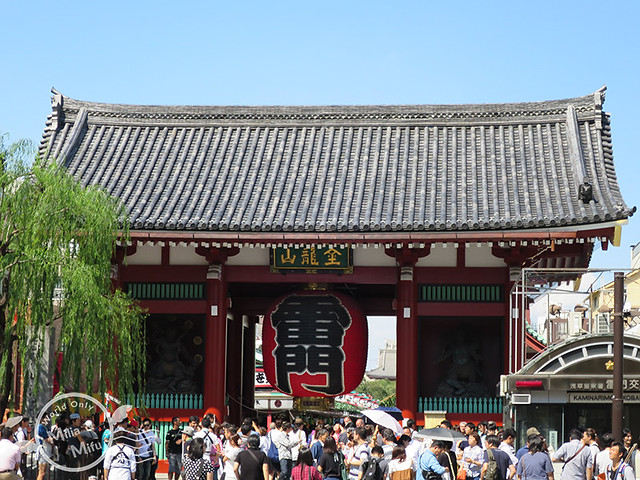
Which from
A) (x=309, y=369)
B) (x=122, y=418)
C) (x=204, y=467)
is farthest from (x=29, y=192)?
(x=309, y=369)

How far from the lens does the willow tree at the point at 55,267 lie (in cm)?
1909

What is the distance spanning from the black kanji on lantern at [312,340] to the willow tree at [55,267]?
16.0ft

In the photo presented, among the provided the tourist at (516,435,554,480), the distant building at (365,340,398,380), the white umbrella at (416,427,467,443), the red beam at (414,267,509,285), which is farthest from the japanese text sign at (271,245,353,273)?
the distant building at (365,340,398,380)

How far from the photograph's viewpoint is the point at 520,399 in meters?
21.6

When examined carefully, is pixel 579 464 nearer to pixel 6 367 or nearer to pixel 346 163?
pixel 6 367

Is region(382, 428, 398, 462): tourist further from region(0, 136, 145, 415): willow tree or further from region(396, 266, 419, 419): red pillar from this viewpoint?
region(396, 266, 419, 419): red pillar

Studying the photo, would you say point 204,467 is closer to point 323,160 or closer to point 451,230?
point 451,230

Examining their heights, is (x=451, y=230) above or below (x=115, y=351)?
above

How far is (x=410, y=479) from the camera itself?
13961 millimetres

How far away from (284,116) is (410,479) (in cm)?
1748

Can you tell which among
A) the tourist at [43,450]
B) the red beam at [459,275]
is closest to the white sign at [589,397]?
the red beam at [459,275]

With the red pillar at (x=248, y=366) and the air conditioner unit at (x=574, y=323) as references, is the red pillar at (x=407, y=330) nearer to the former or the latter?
the red pillar at (x=248, y=366)

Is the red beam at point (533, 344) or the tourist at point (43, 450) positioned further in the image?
the red beam at point (533, 344)

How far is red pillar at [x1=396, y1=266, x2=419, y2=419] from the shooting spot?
78.8 ft
